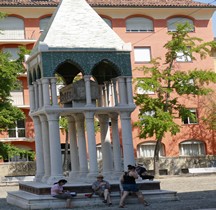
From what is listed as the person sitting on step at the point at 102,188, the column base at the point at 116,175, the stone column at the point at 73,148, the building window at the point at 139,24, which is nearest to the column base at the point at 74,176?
the stone column at the point at 73,148

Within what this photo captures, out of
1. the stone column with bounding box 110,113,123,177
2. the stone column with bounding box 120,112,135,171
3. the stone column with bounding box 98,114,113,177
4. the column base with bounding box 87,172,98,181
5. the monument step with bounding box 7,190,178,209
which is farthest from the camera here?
the stone column with bounding box 98,114,113,177

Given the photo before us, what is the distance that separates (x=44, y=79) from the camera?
22109mm

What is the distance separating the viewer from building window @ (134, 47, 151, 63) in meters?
A: 56.8

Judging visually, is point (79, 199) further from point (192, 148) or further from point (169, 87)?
point (192, 148)

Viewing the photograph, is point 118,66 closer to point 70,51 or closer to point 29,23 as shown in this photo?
point 70,51

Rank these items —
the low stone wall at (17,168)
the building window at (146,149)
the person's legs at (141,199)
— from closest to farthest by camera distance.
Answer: the person's legs at (141,199)
the low stone wall at (17,168)
the building window at (146,149)

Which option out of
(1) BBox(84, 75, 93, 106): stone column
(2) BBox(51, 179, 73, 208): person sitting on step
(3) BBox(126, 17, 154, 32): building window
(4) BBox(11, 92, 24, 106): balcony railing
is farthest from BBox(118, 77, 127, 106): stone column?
(3) BBox(126, 17, 154, 32): building window

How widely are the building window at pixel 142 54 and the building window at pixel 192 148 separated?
29.4 feet

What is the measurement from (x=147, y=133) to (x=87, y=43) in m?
25.4

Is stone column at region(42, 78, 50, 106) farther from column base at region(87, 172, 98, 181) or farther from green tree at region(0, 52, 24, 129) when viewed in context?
green tree at region(0, 52, 24, 129)

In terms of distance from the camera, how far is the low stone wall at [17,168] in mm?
51781

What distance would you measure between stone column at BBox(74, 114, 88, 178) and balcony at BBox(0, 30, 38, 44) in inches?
1218

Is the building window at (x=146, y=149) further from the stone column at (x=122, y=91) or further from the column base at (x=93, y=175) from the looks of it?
the column base at (x=93, y=175)

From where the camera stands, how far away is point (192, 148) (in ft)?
187
